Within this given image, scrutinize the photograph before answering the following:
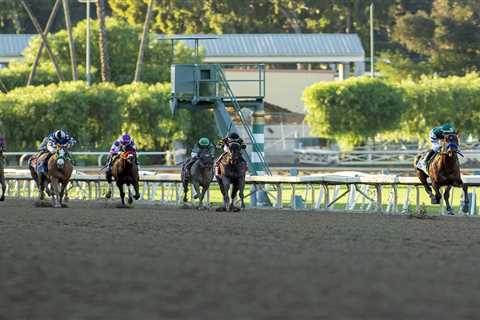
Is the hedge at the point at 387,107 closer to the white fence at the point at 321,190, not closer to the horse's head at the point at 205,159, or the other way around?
the white fence at the point at 321,190

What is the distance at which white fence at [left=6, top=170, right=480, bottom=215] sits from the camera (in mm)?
25844

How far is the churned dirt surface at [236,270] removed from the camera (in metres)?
9.72

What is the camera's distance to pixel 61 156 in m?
25.7

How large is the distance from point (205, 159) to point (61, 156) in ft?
8.49

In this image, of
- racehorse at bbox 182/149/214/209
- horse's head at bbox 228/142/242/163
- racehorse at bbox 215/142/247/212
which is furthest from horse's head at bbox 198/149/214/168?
horse's head at bbox 228/142/242/163

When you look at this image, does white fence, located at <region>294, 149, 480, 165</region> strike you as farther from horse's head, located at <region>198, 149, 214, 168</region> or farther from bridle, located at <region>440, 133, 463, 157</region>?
bridle, located at <region>440, 133, 463, 157</region>

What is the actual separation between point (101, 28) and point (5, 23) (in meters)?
43.7

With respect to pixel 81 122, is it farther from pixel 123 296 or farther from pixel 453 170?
pixel 123 296

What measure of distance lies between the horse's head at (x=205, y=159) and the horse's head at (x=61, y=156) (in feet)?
7.96

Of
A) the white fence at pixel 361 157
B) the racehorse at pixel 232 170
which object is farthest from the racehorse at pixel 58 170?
the white fence at pixel 361 157

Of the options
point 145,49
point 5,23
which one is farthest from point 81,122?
point 5,23

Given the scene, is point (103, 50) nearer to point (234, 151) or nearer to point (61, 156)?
point (61, 156)

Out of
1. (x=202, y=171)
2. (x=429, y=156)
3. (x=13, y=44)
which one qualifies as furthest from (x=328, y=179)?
(x=13, y=44)

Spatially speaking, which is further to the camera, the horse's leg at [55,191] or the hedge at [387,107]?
the hedge at [387,107]
